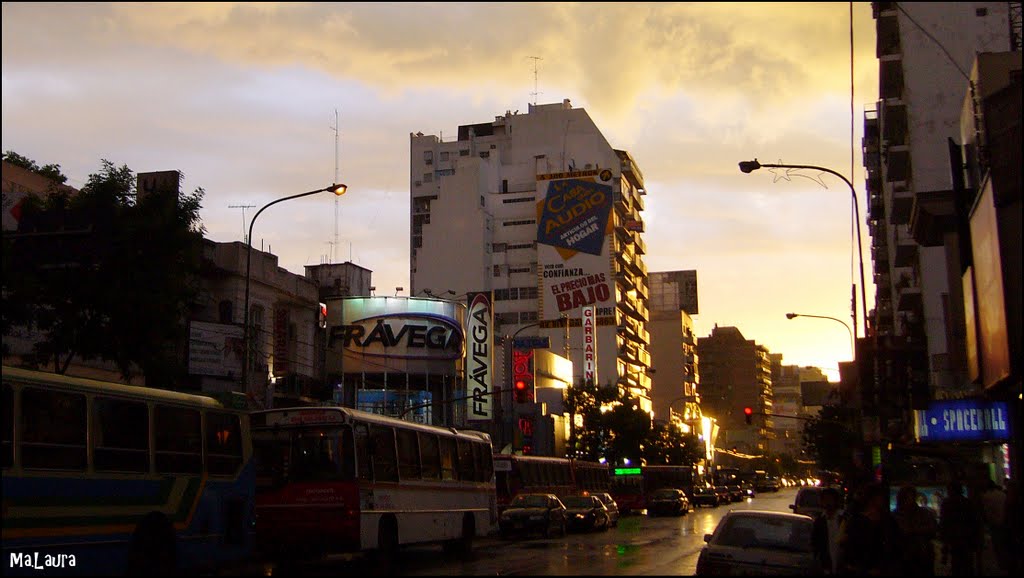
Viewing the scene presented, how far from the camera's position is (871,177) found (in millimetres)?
78250

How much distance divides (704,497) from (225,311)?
146ft

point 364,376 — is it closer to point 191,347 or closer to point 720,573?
point 191,347

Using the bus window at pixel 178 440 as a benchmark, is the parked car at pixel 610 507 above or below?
below

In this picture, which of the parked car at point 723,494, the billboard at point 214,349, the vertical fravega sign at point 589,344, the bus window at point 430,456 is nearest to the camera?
the bus window at point 430,456

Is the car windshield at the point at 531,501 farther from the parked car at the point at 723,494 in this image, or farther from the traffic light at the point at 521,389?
the parked car at the point at 723,494

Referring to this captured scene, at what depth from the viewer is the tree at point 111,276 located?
20.4 meters

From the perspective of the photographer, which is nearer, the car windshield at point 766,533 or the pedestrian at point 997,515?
the car windshield at point 766,533

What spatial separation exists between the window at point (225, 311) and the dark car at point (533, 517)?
49.0ft

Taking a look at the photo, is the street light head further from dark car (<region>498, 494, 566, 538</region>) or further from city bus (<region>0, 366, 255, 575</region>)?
city bus (<region>0, 366, 255, 575</region>)

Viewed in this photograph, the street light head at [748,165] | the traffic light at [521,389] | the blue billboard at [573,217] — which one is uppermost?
the blue billboard at [573,217]

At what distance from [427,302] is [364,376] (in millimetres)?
6192

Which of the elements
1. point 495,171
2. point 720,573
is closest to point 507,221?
point 495,171

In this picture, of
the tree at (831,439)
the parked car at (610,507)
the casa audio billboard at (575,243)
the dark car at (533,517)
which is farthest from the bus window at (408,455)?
the casa audio billboard at (575,243)

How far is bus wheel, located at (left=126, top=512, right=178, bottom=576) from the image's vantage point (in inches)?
583
